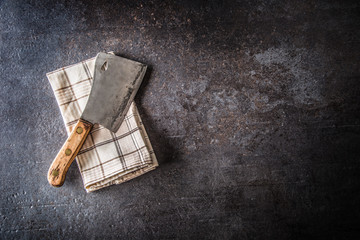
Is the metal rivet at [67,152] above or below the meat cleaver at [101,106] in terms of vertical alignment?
below

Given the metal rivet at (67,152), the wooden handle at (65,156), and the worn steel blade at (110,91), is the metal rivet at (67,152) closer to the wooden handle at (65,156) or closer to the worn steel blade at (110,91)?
the wooden handle at (65,156)

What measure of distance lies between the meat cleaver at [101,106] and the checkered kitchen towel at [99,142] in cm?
8

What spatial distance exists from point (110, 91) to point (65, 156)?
1.56 feet

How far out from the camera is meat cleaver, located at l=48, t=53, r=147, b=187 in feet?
4.46

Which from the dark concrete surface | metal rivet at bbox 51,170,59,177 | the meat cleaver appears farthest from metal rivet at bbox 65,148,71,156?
the dark concrete surface

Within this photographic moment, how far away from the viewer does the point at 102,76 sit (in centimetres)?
138

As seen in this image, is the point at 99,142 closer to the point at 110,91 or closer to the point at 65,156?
the point at 65,156

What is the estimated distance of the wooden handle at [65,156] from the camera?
136 cm

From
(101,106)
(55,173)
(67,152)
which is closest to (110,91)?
(101,106)

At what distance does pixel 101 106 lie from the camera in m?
1.38

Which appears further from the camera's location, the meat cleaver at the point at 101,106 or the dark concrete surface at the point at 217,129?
the dark concrete surface at the point at 217,129

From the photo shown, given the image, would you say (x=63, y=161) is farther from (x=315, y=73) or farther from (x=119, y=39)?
(x=315, y=73)

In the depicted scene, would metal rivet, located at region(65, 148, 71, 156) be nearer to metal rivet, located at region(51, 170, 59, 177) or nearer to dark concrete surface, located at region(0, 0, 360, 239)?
metal rivet, located at region(51, 170, 59, 177)

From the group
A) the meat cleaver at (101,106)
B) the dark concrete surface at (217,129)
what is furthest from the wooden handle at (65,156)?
the dark concrete surface at (217,129)
